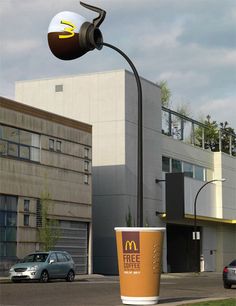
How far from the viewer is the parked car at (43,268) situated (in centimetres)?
3327

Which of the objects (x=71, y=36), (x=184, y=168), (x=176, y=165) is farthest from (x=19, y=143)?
(x=71, y=36)

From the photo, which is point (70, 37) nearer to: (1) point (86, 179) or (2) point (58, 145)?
(2) point (58, 145)

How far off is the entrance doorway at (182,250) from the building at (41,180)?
717 inches

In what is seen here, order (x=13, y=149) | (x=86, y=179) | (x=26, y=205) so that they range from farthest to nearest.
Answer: (x=86, y=179), (x=26, y=205), (x=13, y=149)

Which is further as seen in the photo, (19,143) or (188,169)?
(188,169)

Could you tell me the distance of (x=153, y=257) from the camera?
17.4m

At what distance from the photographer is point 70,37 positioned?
55.4 ft

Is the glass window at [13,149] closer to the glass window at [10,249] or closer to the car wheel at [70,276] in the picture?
the glass window at [10,249]

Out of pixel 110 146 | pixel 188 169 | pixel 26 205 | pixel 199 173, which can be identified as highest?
pixel 110 146

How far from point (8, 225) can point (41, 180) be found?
169 inches

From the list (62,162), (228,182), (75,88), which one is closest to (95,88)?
(75,88)

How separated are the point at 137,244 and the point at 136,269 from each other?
603 millimetres

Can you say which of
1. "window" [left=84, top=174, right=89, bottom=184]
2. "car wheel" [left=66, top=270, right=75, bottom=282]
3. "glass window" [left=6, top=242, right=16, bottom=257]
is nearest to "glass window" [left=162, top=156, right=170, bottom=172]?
"window" [left=84, top=174, right=89, bottom=184]

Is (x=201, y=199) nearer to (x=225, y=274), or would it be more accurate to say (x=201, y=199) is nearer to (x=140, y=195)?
(x=225, y=274)
